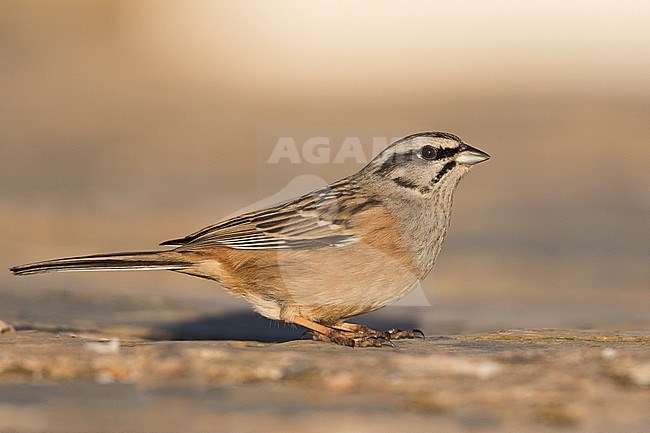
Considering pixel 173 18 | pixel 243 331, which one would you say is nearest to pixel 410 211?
pixel 243 331

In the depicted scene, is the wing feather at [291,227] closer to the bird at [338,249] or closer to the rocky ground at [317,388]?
the bird at [338,249]

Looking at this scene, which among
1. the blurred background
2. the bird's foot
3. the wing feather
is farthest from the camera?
the blurred background

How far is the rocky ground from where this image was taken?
4086mm

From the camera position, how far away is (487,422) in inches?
161

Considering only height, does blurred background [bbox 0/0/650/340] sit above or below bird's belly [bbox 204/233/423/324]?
above

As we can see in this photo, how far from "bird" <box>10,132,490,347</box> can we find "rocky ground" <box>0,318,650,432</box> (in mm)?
688

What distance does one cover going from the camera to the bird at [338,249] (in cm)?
594

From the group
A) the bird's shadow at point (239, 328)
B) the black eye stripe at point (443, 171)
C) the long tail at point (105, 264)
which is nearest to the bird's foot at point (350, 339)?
the bird's shadow at point (239, 328)

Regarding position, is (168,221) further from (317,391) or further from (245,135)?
(317,391)

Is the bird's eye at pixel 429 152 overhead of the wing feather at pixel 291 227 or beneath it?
overhead

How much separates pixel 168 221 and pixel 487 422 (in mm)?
7284

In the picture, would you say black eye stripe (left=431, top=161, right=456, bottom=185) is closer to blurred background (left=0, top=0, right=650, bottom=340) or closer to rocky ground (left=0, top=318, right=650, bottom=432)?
blurred background (left=0, top=0, right=650, bottom=340)

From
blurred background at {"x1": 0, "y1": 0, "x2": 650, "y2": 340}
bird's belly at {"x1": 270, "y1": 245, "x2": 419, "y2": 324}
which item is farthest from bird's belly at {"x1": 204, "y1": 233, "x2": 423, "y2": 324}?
blurred background at {"x1": 0, "y1": 0, "x2": 650, "y2": 340}

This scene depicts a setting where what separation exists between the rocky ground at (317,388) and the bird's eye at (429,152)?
1.49 m
